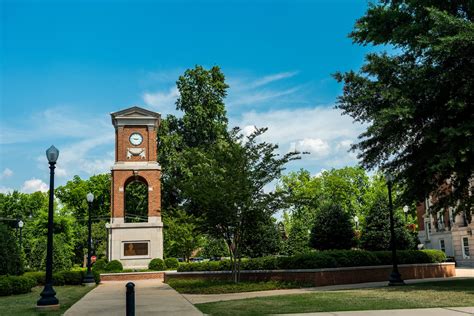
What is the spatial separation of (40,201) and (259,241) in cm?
4484

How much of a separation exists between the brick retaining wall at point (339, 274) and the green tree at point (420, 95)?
16.8ft

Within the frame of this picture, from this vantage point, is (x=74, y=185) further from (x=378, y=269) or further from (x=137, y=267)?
(x=378, y=269)

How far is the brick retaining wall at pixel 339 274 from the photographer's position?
20828mm

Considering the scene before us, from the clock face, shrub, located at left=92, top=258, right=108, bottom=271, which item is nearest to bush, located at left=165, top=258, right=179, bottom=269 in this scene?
shrub, located at left=92, top=258, right=108, bottom=271

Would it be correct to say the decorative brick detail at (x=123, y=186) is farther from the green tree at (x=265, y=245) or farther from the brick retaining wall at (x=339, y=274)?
the brick retaining wall at (x=339, y=274)

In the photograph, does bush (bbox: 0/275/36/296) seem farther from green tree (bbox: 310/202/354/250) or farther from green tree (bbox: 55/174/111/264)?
green tree (bbox: 55/174/111/264)

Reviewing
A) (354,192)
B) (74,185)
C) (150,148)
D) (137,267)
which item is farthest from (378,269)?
(74,185)

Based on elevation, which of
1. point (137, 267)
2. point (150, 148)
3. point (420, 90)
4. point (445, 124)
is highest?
point (150, 148)

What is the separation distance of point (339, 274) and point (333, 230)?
24.8 ft

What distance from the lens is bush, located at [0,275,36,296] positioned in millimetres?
17428

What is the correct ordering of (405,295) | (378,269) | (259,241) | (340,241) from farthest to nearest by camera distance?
(259,241) < (340,241) < (378,269) < (405,295)

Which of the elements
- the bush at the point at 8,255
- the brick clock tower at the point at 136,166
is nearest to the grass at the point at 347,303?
the bush at the point at 8,255

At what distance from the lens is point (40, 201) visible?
67375mm

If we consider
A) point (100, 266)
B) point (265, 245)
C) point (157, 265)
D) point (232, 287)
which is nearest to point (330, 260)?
point (232, 287)
